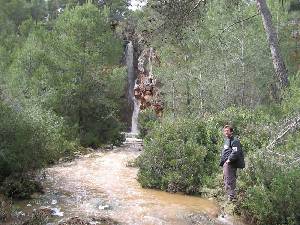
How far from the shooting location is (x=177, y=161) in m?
12.0

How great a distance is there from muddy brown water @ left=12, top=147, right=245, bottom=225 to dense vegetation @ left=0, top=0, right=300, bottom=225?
57 cm

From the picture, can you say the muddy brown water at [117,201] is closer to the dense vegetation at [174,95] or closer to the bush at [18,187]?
the bush at [18,187]

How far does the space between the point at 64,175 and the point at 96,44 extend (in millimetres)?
11561

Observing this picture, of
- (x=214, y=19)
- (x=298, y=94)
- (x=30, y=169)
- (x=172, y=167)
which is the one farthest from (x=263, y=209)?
(x=214, y=19)

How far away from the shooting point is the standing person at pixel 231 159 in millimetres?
9742

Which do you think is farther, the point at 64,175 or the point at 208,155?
the point at 64,175

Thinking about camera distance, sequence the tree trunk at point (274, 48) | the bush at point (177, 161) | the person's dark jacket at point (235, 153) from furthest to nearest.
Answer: the tree trunk at point (274, 48) → the bush at point (177, 161) → the person's dark jacket at point (235, 153)

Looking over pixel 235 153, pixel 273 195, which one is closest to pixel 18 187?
pixel 235 153

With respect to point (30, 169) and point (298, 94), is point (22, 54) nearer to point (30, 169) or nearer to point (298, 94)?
point (30, 169)

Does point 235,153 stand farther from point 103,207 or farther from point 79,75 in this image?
point 79,75

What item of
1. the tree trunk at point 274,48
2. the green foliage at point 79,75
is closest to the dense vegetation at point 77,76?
the green foliage at point 79,75

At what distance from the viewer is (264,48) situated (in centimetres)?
2583

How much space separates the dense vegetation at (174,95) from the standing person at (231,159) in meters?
0.27

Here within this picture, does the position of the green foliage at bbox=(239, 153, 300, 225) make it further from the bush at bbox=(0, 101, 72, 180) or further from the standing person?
the bush at bbox=(0, 101, 72, 180)
